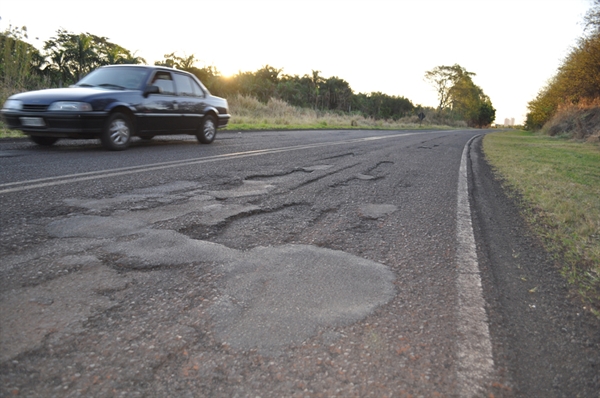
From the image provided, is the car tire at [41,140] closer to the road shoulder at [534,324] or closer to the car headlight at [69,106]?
the car headlight at [69,106]

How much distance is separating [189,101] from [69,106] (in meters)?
A: 2.67

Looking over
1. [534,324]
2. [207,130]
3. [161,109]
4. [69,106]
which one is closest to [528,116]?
[207,130]

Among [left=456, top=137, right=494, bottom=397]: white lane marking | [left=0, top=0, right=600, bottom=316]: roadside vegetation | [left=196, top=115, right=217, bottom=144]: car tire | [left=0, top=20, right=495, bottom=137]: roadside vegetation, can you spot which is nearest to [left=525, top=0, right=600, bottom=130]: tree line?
[left=0, top=0, right=600, bottom=316]: roadside vegetation

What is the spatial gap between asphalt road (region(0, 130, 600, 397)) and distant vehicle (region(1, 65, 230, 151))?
285cm

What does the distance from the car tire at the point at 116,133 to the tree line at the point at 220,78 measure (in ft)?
15.6

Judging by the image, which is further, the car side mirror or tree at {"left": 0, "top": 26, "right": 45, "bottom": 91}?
tree at {"left": 0, "top": 26, "right": 45, "bottom": 91}

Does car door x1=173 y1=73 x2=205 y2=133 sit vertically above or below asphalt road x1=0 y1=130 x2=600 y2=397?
above

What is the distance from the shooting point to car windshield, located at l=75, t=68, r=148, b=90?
23.9 ft

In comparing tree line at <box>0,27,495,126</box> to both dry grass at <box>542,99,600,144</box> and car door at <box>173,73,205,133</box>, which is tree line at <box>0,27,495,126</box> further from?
dry grass at <box>542,99,600,144</box>

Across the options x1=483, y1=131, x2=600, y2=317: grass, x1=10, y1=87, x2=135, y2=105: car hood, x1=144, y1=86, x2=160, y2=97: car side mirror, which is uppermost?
x1=144, y1=86, x2=160, y2=97: car side mirror

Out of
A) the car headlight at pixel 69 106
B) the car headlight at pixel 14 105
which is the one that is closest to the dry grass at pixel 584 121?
the car headlight at pixel 69 106

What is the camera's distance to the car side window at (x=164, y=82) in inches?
307

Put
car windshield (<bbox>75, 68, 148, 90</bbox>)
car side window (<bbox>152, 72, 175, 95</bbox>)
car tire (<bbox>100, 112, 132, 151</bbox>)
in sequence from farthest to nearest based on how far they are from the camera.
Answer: car side window (<bbox>152, 72, 175, 95</bbox>) < car windshield (<bbox>75, 68, 148, 90</bbox>) < car tire (<bbox>100, 112, 132, 151</bbox>)

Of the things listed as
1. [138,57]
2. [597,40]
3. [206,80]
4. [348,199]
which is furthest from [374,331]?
[138,57]
